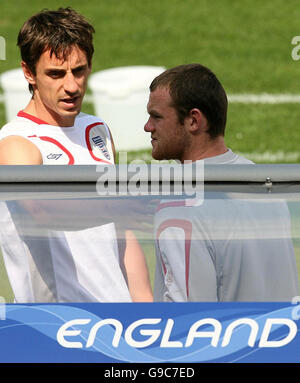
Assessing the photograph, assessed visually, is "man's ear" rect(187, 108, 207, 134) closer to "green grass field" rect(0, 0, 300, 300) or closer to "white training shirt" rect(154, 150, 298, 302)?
"white training shirt" rect(154, 150, 298, 302)

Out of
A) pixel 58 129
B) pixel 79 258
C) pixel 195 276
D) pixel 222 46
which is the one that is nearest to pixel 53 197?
pixel 79 258

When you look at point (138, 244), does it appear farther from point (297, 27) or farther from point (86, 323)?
point (297, 27)

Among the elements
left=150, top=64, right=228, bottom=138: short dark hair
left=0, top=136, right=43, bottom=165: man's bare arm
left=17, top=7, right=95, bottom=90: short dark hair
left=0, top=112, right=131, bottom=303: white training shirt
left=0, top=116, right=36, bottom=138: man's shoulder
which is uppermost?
left=17, top=7, right=95, bottom=90: short dark hair

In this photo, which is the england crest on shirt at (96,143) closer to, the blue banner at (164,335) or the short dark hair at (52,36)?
the short dark hair at (52,36)

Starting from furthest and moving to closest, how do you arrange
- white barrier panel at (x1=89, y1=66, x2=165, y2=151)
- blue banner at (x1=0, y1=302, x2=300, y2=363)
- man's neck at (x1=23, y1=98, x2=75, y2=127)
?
white barrier panel at (x1=89, y1=66, x2=165, y2=151) → man's neck at (x1=23, y1=98, x2=75, y2=127) → blue banner at (x1=0, y1=302, x2=300, y2=363)

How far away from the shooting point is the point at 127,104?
9.93 metres

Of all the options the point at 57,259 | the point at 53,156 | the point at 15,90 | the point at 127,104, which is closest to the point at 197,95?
the point at 53,156

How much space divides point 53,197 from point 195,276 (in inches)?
17.9

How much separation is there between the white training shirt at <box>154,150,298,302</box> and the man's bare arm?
0.66 meters

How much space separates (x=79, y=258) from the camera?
2.70 m

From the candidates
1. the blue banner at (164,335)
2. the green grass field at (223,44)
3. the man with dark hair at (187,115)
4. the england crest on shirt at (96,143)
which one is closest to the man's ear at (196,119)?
the man with dark hair at (187,115)

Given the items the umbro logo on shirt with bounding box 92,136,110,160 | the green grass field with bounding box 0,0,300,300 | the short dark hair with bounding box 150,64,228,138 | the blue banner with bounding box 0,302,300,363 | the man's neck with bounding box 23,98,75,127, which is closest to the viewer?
the blue banner with bounding box 0,302,300,363

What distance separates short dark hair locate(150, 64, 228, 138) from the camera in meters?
3.20

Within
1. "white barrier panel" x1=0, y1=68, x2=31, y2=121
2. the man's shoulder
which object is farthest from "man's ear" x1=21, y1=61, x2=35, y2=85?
"white barrier panel" x1=0, y1=68, x2=31, y2=121
